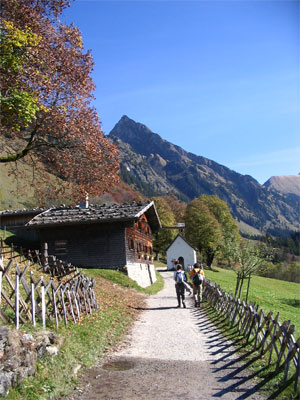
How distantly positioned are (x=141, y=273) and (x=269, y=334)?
20739 mm

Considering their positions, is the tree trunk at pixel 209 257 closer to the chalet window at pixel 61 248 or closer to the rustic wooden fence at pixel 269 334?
the chalet window at pixel 61 248

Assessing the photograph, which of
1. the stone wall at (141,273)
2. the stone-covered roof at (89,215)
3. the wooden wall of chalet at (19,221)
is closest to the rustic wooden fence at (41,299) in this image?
the stone-covered roof at (89,215)

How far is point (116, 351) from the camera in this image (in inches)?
393

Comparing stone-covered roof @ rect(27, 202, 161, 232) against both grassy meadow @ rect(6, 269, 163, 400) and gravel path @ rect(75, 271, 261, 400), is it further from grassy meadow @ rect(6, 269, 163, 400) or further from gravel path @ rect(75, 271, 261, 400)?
gravel path @ rect(75, 271, 261, 400)

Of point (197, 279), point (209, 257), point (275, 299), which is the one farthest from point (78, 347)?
point (209, 257)

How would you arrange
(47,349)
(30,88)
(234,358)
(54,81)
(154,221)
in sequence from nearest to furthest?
1. (47,349)
2. (234,358)
3. (30,88)
4. (54,81)
5. (154,221)

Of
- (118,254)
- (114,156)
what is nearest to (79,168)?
(114,156)

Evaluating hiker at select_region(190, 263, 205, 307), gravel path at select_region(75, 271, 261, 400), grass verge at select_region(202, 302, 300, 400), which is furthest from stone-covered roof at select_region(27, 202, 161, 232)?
grass verge at select_region(202, 302, 300, 400)

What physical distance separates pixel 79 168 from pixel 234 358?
28.8 feet

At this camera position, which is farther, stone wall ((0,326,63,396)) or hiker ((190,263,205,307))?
hiker ((190,263,205,307))

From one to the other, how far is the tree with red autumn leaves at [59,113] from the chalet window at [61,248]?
42.7 ft

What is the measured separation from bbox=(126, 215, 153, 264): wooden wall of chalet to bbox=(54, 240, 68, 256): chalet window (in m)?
4.71

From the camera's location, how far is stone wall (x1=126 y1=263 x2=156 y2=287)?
2616 cm

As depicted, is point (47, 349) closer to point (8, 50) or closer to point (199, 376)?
point (199, 376)
